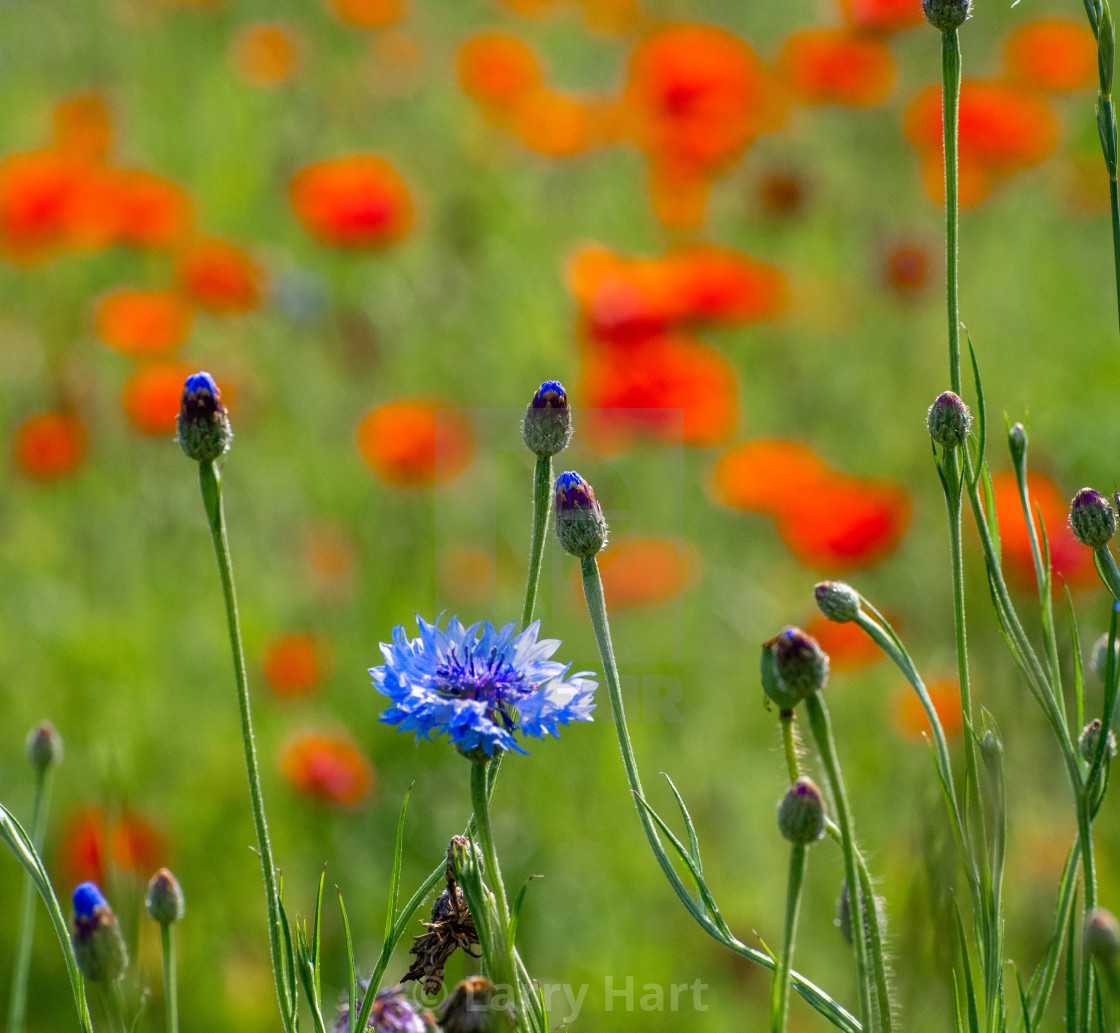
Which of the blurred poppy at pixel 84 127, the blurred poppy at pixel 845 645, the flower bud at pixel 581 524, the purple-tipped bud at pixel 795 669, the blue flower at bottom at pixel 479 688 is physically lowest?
the blurred poppy at pixel 845 645

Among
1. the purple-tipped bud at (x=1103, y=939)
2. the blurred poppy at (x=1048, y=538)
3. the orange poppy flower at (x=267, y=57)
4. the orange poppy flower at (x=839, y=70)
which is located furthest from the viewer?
the orange poppy flower at (x=267, y=57)

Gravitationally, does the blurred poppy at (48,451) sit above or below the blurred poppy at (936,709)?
above

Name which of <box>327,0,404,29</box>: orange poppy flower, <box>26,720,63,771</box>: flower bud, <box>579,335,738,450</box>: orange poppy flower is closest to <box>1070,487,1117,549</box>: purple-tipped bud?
<box>26,720,63,771</box>: flower bud

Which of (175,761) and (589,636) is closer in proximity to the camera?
(175,761)

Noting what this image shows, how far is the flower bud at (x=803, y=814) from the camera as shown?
56 centimetres

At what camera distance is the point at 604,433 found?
7.72 feet

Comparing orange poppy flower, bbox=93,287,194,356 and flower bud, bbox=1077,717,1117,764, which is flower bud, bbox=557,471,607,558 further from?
orange poppy flower, bbox=93,287,194,356

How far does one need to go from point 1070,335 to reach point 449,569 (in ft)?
5.42

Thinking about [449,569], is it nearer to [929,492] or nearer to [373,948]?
[373,948]

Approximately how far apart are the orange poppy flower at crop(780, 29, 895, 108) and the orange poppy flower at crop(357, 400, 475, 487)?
48.3 inches

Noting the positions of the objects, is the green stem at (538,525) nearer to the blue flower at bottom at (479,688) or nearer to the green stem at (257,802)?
the blue flower at bottom at (479,688)

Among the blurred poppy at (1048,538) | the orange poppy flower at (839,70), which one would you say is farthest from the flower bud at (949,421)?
the orange poppy flower at (839,70)

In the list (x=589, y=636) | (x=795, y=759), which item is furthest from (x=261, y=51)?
(x=795, y=759)

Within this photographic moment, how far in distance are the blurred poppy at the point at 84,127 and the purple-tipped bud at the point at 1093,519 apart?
258cm
